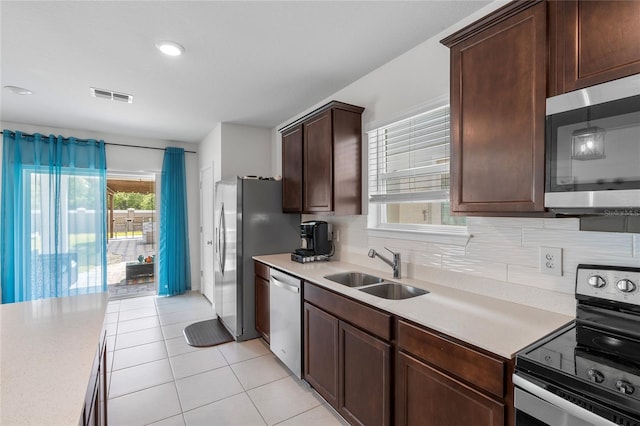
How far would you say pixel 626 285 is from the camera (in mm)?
1142

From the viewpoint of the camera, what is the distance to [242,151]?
4.20 metres

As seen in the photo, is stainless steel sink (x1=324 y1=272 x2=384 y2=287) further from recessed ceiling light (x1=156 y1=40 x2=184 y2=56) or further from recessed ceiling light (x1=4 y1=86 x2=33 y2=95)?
recessed ceiling light (x1=4 y1=86 x2=33 y2=95)

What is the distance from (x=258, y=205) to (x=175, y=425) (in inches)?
78.9

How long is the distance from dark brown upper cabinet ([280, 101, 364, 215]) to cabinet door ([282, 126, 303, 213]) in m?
0.12

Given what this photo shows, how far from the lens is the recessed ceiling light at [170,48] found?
2.13m

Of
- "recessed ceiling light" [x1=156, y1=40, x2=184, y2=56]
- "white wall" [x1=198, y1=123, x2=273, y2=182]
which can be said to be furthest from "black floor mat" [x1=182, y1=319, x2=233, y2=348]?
"recessed ceiling light" [x1=156, y1=40, x2=184, y2=56]

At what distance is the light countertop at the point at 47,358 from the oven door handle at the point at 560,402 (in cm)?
131

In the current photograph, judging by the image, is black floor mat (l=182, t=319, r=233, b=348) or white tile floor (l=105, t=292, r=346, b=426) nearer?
white tile floor (l=105, t=292, r=346, b=426)

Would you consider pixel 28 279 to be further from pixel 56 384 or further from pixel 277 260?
pixel 56 384

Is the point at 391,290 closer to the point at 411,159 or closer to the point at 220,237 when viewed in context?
the point at 411,159

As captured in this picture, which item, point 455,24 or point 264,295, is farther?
point 264,295

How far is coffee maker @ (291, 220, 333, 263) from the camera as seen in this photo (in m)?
2.95

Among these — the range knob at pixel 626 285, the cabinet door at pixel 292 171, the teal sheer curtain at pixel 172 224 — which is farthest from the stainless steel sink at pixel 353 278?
the teal sheer curtain at pixel 172 224

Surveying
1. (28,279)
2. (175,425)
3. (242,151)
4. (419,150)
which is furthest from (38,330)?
(28,279)
